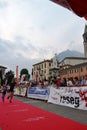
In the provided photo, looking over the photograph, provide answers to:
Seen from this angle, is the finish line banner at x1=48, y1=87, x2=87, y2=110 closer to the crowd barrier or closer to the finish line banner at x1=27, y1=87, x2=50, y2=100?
the crowd barrier

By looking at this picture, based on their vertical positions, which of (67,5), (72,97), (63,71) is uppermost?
(63,71)

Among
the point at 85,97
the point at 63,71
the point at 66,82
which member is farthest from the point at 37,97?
the point at 63,71

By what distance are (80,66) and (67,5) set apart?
106869 millimetres

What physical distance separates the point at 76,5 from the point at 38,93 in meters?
19.8

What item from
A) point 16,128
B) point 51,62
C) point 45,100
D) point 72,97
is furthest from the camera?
point 51,62

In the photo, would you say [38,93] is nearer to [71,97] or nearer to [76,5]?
[71,97]

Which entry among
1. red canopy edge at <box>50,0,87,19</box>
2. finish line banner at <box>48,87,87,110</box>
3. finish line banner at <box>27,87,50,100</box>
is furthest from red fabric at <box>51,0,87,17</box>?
finish line banner at <box>27,87,50,100</box>

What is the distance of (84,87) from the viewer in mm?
13516

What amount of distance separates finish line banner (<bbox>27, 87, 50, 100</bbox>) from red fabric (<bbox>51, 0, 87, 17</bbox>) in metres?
16.6

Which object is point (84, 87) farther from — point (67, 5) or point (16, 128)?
point (67, 5)

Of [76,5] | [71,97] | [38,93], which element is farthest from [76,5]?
[38,93]

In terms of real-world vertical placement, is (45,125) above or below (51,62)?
below

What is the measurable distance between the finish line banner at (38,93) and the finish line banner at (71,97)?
5.11 ft

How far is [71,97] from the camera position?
14.8 m
